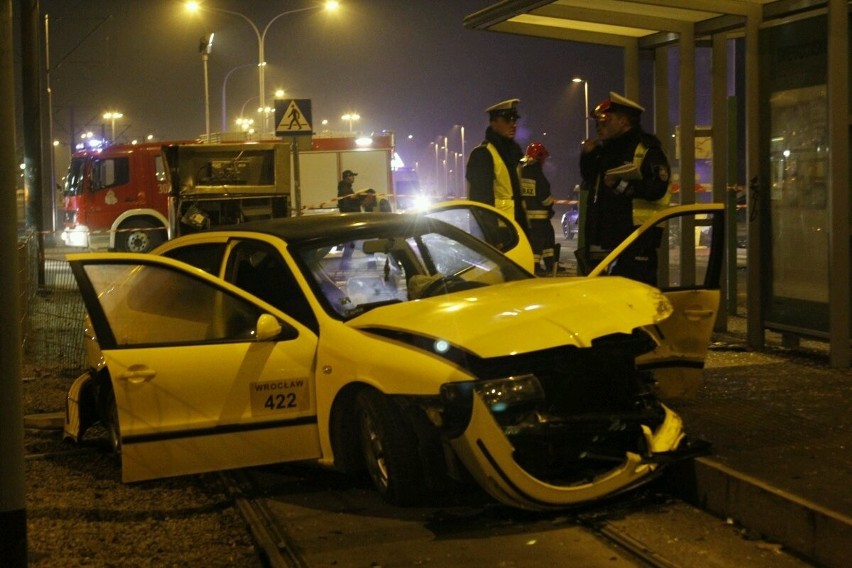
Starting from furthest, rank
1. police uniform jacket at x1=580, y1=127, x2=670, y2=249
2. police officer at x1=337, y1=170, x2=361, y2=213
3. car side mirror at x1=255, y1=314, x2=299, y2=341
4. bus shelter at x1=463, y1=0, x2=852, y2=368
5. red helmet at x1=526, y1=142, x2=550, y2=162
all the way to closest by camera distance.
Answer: police officer at x1=337, y1=170, x2=361, y2=213
red helmet at x1=526, y1=142, x2=550, y2=162
bus shelter at x1=463, y1=0, x2=852, y2=368
police uniform jacket at x1=580, y1=127, x2=670, y2=249
car side mirror at x1=255, y1=314, x2=299, y2=341

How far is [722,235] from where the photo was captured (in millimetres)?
7297

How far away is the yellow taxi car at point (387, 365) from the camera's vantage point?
531cm

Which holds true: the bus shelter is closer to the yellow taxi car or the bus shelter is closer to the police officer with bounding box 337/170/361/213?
the yellow taxi car

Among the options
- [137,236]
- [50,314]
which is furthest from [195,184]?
[137,236]

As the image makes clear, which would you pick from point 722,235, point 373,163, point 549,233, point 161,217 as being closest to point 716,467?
point 722,235

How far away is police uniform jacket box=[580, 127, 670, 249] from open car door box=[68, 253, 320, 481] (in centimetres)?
293

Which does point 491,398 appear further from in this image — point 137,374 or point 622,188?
point 622,188

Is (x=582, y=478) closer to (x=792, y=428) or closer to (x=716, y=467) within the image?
(x=716, y=467)

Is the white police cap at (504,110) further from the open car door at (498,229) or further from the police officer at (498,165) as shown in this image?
the open car door at (498,229)

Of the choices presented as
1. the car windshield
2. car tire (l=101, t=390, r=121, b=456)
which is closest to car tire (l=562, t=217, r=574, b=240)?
the car windshield

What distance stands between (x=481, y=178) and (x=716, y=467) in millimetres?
4033

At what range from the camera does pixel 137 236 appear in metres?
25.9

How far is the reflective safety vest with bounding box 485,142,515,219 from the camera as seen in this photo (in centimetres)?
921

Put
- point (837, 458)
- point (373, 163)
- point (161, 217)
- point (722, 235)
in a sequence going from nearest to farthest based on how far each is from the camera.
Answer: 1. point (837, 458)
2. point (722, 235)
3. point (161, 217)
4. point (373, 163)
